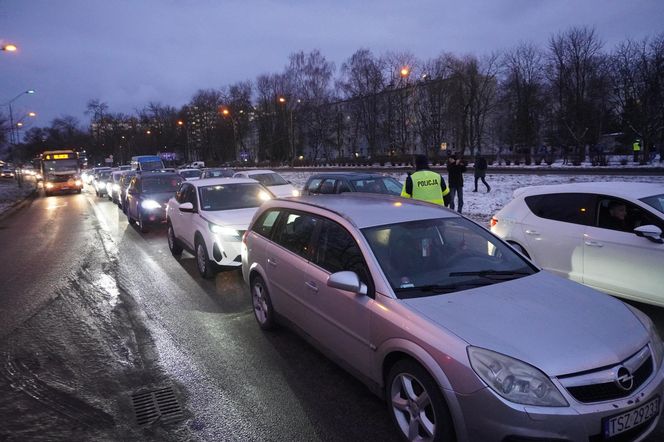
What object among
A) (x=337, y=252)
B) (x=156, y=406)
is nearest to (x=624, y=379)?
(x=337, y=252)

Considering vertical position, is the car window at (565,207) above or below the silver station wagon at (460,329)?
above

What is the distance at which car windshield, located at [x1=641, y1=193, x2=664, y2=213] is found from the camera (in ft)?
17.5

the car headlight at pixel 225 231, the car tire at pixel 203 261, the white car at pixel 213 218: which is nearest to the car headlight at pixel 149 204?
the white car at pixel 213 218

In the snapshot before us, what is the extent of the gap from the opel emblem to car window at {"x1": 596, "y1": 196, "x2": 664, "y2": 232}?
125 inches

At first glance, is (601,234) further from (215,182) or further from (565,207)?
(215,182)

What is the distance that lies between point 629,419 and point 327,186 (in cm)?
1098

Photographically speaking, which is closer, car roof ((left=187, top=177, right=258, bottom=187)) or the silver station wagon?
A: the silver station wagon

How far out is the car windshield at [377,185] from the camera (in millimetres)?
12370

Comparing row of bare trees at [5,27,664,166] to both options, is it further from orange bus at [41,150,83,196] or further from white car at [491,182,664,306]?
white car at [491,182,664,306]

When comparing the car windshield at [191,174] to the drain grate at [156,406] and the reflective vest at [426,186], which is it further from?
the drain grate at [156,406]

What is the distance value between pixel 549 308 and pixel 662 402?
0.83 m

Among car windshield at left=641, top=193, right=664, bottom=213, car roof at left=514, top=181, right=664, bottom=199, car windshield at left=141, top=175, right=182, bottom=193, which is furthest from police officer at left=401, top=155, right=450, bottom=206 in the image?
car windshield at left=141, top=175, right=182, bottom=193

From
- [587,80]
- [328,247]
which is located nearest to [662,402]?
[328,247]

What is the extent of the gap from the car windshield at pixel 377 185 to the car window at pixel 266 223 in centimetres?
682
